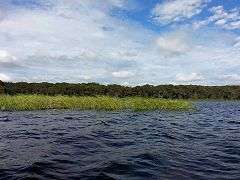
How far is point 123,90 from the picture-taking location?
12988 centimetres

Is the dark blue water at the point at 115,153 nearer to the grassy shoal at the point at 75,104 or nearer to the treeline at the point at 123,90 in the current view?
the grassy shoal at the point at 75,104

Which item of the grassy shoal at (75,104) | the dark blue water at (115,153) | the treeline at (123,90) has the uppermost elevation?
the treeline at (123,90)

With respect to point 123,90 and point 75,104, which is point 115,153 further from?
point 123,90

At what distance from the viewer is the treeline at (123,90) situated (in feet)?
379

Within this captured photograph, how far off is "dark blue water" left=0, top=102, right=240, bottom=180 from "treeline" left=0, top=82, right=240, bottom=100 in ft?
224

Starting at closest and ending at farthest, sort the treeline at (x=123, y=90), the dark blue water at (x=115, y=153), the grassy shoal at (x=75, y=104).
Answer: the dark blue water at (x=115, y=153) → the grassy shoal at (x=75, y=104) → the treeline at (x=123, y=90)

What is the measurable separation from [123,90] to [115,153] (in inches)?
4413

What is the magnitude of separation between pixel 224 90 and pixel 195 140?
158 meters

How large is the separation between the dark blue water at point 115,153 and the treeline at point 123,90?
68135 millimetres

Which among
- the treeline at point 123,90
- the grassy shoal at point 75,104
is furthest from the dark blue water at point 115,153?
the treeline at point 123,90

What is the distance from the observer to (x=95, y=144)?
20.4 meters

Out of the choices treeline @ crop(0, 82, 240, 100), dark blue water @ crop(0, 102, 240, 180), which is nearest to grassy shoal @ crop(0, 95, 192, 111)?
dark blue water @ crop(0, 102, 240, 180)

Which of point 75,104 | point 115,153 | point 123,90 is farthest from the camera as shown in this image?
point 123,90

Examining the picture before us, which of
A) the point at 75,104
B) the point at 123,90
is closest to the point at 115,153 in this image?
the point at 75,104
